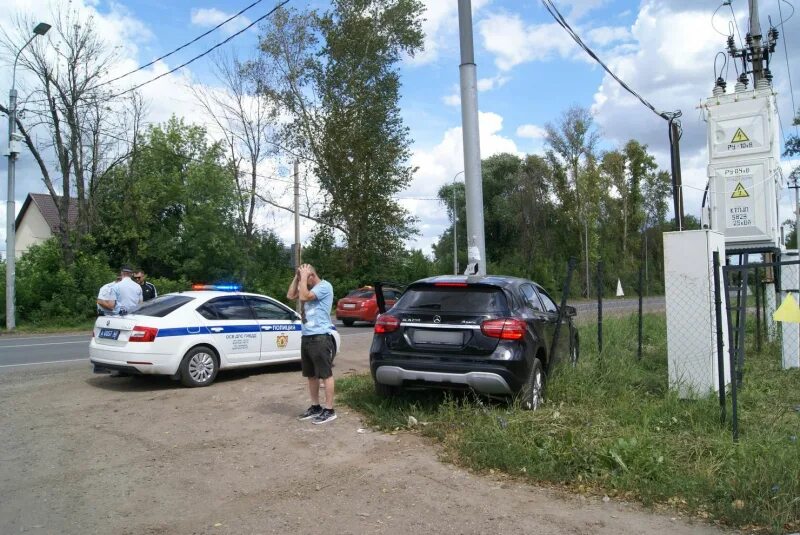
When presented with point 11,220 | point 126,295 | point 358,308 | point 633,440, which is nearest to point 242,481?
point 633,440

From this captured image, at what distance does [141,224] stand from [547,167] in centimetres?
3209

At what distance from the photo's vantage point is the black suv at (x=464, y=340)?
21.3ft

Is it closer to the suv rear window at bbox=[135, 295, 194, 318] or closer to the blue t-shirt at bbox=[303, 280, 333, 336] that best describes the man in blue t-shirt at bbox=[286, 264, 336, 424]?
the blue t-shirt at bbox=[303, 280, 333, 336]

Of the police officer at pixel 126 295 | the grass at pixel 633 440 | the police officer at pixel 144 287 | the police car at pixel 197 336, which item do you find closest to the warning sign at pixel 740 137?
the grass at pixel 633 440

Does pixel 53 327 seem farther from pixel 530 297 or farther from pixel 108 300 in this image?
pixel 530 297

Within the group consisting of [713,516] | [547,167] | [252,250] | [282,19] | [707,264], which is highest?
[282,19]

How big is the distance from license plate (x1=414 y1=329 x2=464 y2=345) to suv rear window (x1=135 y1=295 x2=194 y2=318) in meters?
4.02

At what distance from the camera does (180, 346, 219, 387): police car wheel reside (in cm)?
881

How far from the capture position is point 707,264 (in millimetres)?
7629

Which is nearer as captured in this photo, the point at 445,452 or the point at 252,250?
the point at 445,452

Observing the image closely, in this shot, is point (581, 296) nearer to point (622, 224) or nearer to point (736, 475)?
point (622, 224)

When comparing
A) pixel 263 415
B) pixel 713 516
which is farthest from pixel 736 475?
A: pixel 263 415

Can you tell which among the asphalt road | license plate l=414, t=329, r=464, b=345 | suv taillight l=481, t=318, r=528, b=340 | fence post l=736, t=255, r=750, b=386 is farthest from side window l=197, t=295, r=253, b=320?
fence post l=736, t=255, r=750, b=386

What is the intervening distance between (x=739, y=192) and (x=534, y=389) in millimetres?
5516
